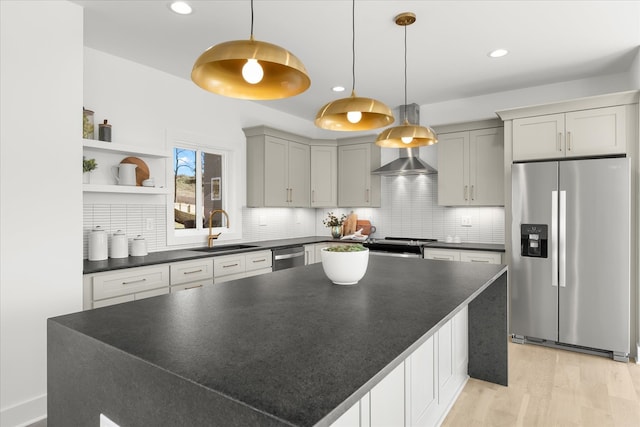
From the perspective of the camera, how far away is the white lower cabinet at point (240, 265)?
11.6ft

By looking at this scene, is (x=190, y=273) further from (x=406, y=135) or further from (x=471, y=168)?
(x=471, y=168)

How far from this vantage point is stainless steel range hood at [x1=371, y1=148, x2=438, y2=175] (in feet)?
15.1

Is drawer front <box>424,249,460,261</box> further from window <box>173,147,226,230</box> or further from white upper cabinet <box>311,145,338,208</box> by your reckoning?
window <box>173,147,226,230</box>

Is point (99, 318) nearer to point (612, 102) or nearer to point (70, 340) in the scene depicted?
point (70, 340)

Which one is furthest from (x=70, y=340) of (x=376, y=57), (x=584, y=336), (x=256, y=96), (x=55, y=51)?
(x=584, y=336)

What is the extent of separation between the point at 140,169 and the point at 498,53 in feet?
11.3

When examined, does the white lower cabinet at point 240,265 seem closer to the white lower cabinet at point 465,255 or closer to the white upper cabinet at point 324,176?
the white upper cabinet at point 324,176

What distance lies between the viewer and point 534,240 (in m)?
3.60

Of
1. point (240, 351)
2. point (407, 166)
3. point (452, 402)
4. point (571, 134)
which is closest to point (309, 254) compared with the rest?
point (407, 166)

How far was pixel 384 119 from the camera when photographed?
2.06 metres

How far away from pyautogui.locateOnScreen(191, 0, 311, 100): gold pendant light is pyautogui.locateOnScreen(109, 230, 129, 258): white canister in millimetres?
2146

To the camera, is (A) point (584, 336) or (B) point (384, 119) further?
(A) point (584, 336)

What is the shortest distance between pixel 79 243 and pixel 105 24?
1654 millimetres

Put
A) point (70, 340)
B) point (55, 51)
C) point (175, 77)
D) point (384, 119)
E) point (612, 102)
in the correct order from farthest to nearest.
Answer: point (175, 77) → point (612, 102) → point (55, 51) → point (384, 119) → point (70, 340)
